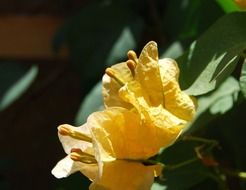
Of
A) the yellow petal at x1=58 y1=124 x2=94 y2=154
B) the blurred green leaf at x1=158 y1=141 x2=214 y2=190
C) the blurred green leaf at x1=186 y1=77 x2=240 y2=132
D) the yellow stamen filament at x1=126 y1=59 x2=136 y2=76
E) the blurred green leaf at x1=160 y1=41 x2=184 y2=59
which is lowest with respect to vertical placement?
the blurred green leaf at x1=158 y1=141 x2=214 y2=190

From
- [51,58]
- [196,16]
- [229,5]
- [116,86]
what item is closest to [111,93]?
[116,86]

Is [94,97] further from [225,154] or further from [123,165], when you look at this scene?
[123,165]

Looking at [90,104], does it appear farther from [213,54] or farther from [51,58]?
Answer: [51,58]

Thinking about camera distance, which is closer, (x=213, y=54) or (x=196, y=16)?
(x=213, y=54)

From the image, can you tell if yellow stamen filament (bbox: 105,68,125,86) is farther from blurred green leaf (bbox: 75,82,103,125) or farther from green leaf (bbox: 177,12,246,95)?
blurred green leaf (bbox: 75,82,103,125)

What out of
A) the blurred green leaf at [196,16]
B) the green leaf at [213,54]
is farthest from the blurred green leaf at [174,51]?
the green leaf at [213,54]

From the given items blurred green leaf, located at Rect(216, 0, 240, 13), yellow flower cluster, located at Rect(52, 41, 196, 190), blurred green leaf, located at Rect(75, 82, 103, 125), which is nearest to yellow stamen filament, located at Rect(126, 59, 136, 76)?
yellow flower cluster, located at Rect(52, 41, 196, 190)

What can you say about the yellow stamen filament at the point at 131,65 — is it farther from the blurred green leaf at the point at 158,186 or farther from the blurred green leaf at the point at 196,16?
the blurred green leaf at the point at 196,16
